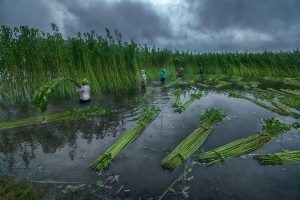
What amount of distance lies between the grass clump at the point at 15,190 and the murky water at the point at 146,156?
502 millimetres

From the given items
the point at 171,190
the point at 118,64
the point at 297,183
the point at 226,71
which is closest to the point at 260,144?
the point at 297,183

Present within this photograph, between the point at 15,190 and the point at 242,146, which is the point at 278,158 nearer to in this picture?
the point at 242,146

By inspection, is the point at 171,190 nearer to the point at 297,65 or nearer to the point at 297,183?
the point at 297,183

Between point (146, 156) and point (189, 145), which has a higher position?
point (189, 145)

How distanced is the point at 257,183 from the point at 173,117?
22.8 ft

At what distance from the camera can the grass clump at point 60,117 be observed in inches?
462

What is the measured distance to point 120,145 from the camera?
8961mm

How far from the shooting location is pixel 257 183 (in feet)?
22.5

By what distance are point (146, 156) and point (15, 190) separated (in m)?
3.76

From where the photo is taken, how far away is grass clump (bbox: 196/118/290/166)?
805 centimetres

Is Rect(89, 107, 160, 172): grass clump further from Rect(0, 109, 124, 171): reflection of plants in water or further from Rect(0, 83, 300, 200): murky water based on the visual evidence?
Rect(0, 109, 124, 171): reflection of plants in water

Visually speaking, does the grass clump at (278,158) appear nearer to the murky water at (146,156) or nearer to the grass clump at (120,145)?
the murky water at (146,156)

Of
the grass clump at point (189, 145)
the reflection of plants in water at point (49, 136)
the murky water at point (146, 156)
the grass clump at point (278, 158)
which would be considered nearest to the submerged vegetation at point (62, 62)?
the murky water at point (146, 156)

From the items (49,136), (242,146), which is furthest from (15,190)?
(242,146)
